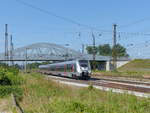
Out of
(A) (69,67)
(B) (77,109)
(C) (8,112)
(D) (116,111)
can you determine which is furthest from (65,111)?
(A) (69,67)

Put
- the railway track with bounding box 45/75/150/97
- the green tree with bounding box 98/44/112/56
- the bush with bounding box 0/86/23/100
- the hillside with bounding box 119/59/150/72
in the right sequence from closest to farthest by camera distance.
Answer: the bush with bounding box 0/86/23/100, the railway track with bounding box 45/75/150/97, the hillside with bounding box 119/59/150/72, the green tree with bounding box 98/44/112/56

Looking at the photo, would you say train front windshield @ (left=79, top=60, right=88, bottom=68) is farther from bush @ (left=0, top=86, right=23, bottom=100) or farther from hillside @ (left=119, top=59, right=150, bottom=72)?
hillside @ (left=119, top=59, right=150, bottom=72)

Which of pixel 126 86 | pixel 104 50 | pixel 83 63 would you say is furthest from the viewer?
pixel 104 50

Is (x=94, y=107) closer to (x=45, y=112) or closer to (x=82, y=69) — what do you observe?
(x=45, y=112)

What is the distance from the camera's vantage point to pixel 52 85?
1340 centimetres

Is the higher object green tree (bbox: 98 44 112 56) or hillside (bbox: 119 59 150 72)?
green tree (bbox: 98 44 112 56)

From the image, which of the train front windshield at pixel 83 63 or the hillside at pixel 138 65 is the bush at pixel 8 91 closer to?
the train front windshield at pixel 83 63

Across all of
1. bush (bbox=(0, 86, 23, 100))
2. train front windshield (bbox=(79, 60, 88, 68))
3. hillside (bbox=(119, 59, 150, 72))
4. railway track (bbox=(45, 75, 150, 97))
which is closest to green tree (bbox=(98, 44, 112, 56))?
hillside (bbox=(119, 59, 150, 72))

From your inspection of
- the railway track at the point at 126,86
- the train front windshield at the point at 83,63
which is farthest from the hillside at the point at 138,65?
the railway track at the point at 126,86

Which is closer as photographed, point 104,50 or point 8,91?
point 8,91

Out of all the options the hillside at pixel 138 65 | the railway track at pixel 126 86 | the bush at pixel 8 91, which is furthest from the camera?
the hillside at pixel 138 65

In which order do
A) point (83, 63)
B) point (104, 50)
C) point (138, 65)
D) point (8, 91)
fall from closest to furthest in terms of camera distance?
1. point (8, 91)
2. point (83, 63)
3. point (138, 65)
4. point (104, 50)

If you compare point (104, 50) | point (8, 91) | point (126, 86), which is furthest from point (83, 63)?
point (104, 50)

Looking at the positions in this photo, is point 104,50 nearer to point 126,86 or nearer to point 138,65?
point 138,65
